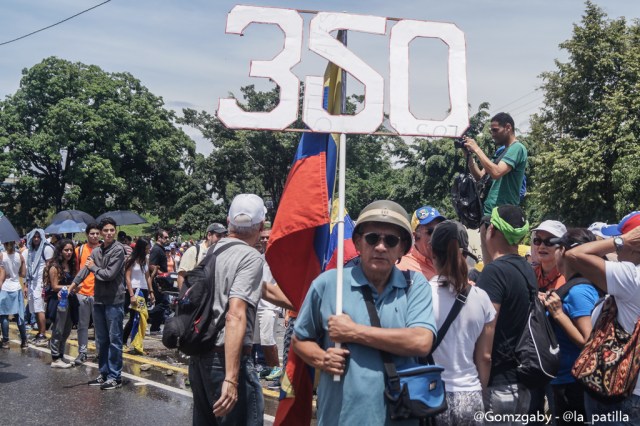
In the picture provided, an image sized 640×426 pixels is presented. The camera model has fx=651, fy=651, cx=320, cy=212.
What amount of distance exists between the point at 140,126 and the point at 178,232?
775 cm

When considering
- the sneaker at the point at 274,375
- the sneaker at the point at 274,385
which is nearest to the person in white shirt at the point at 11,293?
the sneaker at the point at 274,375

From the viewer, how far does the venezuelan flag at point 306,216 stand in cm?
385

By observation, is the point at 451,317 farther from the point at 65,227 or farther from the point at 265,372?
the point at 65,227

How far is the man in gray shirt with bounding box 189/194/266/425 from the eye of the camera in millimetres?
3676

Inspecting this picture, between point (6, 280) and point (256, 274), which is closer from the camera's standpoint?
point (256, 274)

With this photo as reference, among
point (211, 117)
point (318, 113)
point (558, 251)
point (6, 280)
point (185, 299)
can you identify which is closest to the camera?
point (318, 113)

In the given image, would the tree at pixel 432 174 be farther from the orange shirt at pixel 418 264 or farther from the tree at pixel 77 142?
the orange shirt at pixel 418 264

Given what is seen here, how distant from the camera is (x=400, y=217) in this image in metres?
3.05

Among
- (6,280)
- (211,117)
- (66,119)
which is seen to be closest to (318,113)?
(6,280)

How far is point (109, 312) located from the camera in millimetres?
7723

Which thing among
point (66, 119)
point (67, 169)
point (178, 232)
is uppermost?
point (66, 119)

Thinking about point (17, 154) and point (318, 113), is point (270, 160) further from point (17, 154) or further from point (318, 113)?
point (318, 113)

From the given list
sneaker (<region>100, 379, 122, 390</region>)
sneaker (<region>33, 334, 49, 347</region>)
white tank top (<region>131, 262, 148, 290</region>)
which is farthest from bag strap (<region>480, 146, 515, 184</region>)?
sneaker (<region>33, 334, 49, 347</region>)

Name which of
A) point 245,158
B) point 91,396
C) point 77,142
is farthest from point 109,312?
point 245,158
